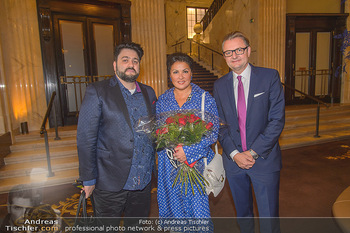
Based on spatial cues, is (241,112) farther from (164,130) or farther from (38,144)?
(38,144)

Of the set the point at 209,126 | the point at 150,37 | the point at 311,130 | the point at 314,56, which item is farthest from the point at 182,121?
the point at 314,56

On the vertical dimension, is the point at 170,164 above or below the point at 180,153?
below

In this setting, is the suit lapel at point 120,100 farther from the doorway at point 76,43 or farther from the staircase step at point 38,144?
the doorway at point 76,43

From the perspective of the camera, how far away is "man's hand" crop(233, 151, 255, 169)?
1979mm

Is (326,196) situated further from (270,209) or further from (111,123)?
(111,123)

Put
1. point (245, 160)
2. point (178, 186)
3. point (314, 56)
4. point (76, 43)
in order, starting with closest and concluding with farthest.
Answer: point (245, 160) → point (178, 186) → point (76, 43) → point (314, 56)

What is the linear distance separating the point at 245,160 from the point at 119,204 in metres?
1.12

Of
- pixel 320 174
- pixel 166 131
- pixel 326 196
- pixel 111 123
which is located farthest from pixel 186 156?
pixel 320 174

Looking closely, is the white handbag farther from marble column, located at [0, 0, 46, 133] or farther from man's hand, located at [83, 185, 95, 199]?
marble column, located at [0, 0, 46, 133]

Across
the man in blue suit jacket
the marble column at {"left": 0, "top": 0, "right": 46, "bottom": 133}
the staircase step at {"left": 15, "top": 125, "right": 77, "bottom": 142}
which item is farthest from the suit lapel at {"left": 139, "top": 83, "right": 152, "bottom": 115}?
the marble column at {"left": 0, "top": 0, "right": 46, "bottom": 133}

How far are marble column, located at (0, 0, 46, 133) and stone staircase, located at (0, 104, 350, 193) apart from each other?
0.62 m

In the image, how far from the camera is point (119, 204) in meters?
1.94

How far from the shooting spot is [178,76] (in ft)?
7.05

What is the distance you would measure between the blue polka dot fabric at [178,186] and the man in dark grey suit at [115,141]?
242 millimetres
